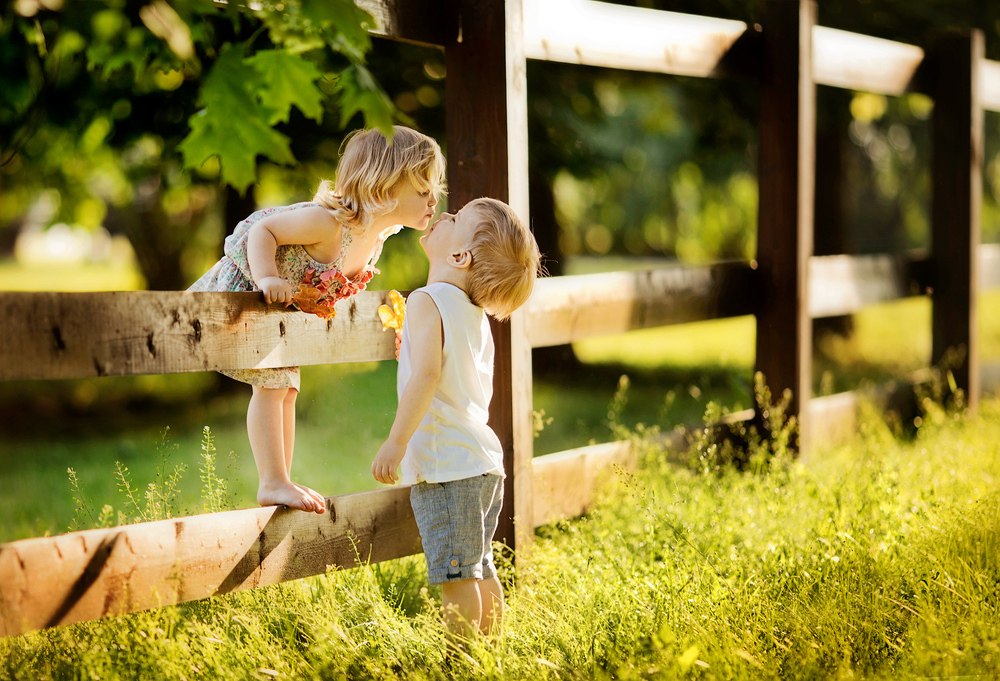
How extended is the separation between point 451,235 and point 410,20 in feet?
2.81

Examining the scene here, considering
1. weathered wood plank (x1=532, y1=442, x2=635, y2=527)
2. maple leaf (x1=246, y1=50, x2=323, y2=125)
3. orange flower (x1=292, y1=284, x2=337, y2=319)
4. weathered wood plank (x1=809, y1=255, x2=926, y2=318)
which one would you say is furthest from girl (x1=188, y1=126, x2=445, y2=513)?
weathered wood plank (x1=809, y1=255, x2=926, y2=318)

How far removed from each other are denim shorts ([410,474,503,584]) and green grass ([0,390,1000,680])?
0.19m

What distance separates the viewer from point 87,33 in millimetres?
2846

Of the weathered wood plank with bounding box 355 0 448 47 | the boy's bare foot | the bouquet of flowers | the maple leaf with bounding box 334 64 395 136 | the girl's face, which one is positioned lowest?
the boy's bare foot

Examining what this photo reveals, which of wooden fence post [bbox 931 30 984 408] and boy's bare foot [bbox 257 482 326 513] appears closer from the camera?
boy's bare foot [bbox 257 482 326 513]

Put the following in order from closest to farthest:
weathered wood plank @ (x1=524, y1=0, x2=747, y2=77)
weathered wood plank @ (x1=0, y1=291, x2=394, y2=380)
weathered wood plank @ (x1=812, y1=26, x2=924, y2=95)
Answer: weathered wood plank @ (x1=0, y1=291, x2=394, y2=380) → weathered wood plank @ (x1=524, y1=0, x2=747, y2=77) → weathered wood plank @ (x1=812, y1=26, x2=924, y2=95)

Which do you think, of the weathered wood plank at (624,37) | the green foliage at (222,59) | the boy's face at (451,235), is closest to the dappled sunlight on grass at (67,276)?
the green foliage at (222,59)

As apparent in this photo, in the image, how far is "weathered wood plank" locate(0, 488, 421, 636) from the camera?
277cm

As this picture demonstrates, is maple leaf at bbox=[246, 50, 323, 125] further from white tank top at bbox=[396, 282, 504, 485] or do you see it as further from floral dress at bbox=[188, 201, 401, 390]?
white tank top at bbox=[396, 282, 504, 485]

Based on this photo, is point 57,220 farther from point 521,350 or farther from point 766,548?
point 766,548

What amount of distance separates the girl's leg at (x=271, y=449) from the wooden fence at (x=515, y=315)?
0.11m

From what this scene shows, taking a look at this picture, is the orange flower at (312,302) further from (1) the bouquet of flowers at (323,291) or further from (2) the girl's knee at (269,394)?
(2) the girl's knee at (269,394)

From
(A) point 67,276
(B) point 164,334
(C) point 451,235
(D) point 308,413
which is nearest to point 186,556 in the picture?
(B) point 164,334

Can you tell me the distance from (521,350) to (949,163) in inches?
169
